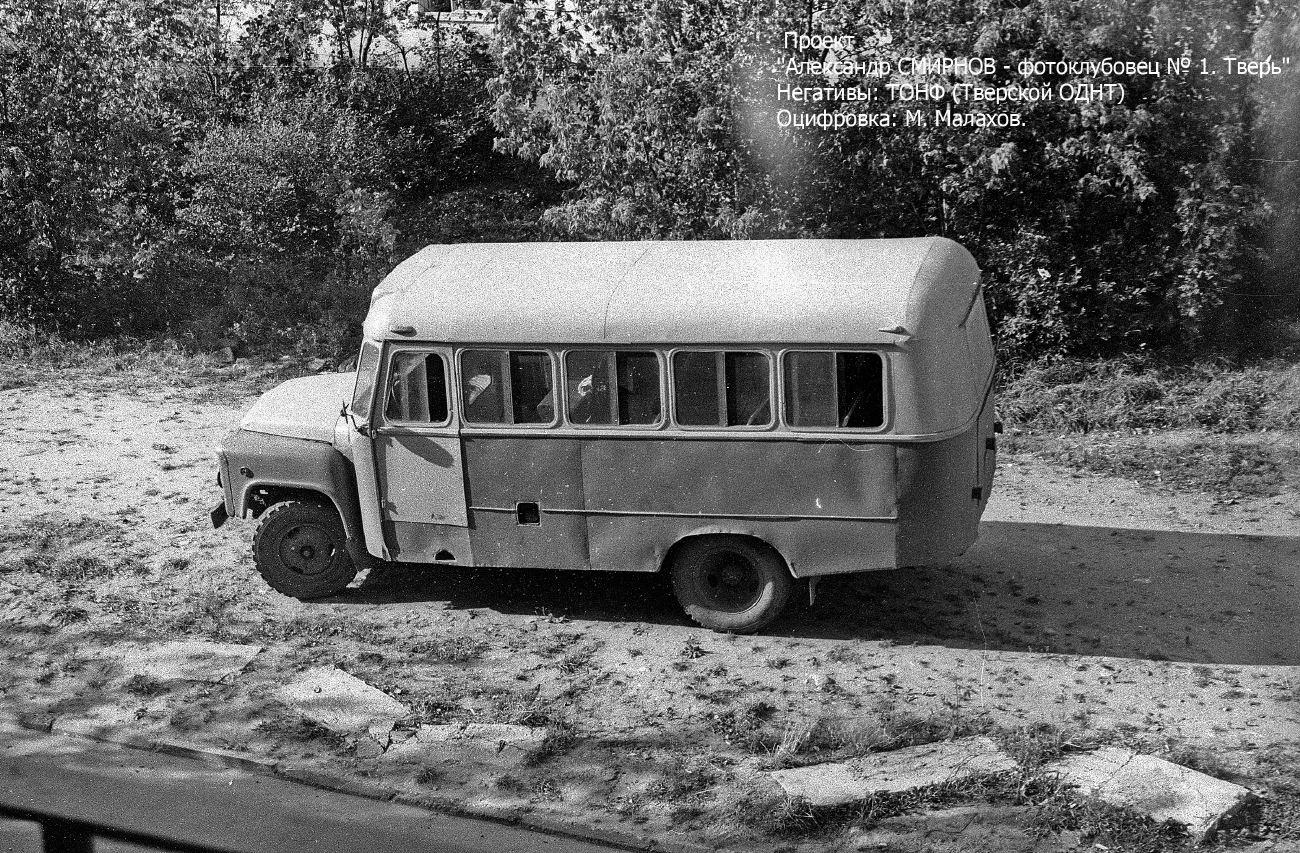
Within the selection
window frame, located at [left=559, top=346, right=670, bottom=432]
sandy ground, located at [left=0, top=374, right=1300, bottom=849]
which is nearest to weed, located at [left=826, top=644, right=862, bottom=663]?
sandy ground, located at [left=0, top=374, right=1300, bottom=849]

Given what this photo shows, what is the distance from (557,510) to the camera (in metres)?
8.23

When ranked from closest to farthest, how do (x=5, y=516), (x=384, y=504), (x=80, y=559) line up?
(x=384, y=504), (x=80, y=559), (x=5, y=516)

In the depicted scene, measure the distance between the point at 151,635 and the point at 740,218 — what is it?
24.3 feet

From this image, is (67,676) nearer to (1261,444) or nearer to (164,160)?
(1261,444)

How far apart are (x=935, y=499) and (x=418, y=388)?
3.19 meters

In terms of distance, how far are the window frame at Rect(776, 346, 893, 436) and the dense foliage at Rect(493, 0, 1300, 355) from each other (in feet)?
19.6

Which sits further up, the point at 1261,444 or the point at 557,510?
the point at 557,510

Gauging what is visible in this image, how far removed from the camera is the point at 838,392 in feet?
25.3

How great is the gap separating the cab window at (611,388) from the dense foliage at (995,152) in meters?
5.84

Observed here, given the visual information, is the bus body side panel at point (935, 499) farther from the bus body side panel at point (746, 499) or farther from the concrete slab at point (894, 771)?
the concrete slab at point (894, 771)

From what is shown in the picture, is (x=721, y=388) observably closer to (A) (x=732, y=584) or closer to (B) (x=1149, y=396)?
(A) (x=732, y=584)

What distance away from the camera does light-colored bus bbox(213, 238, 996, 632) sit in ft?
25.2

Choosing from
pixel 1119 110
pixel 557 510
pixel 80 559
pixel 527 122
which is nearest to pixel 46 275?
pixel 527 122

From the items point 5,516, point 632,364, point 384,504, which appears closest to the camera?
point 632,364
